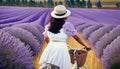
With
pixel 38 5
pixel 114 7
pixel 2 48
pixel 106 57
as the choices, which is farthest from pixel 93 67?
pixel 2 48

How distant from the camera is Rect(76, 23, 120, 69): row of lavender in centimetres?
448

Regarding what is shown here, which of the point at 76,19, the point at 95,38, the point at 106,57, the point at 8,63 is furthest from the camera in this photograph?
the point at 76,19

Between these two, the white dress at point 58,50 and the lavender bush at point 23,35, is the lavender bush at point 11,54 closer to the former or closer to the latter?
the white dress at point 58,50

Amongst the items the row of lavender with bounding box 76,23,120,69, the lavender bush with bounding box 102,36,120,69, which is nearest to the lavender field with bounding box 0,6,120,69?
the row of lavender with bounding box 76,23,120,69

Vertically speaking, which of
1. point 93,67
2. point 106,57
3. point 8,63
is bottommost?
point 93,67

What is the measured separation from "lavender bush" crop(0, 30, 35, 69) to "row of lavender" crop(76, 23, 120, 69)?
137cm

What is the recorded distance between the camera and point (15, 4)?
23.4 feet

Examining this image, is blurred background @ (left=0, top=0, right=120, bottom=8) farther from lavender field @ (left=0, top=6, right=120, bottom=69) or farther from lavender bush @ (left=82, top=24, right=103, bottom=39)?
lavender bush @ (left=82, top=24, right=103, bottom=39)

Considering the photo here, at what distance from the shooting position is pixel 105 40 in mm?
5605

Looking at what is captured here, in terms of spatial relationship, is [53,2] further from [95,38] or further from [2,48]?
[2,48]

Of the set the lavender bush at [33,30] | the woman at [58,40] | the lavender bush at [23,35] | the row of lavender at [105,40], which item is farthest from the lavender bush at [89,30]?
the woman at [58,40]

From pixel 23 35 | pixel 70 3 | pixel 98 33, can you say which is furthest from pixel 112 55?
pixel 70 3

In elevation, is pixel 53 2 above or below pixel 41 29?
above

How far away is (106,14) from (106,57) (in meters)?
2.49
